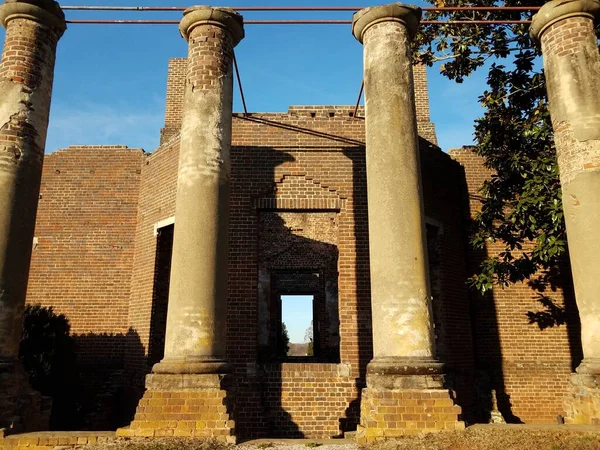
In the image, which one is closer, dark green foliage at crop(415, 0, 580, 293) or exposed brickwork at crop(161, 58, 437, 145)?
dark green foliage at crop(415, 0, 580, 293)

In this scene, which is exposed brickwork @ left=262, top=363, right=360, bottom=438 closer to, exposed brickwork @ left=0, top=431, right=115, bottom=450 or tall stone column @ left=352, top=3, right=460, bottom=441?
tall stone column @ left=352, top=3, right=460, bottom=441

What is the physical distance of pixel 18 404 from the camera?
5.82 meters

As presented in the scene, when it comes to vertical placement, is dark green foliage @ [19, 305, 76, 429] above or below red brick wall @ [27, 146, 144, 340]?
below

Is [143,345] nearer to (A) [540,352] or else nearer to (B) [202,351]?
(B) [202,351]

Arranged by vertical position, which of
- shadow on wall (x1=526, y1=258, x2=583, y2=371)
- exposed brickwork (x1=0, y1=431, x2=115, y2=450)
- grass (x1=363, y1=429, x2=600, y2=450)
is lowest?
exposed brickwork (x1=0, y1=431, x2=115, y2=450)

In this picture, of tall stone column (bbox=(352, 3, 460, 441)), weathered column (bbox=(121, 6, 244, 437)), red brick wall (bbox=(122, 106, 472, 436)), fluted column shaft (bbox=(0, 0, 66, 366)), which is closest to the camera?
tall stone column (bbox=(352, 3, 460, 441))

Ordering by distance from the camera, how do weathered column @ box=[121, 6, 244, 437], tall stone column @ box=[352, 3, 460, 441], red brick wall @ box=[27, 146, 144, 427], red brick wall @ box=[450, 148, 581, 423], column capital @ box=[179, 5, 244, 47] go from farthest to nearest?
red brick wall @ box=[27, 146, 144, 427] < red brick wall @ box=[450, 148, 581, 423] < column capital @ box=[179, 5, 244, 47] < weathered column @ box=[121, 6, 244, 437] < tall stone column @ box=[352, 3, 460, 441]

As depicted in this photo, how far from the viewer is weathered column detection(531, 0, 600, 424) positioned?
5742 mm

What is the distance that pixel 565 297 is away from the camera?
10.3 m

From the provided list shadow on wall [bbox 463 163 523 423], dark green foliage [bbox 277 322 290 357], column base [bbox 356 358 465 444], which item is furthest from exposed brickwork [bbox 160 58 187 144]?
column base [bbox 356 358 465 444]

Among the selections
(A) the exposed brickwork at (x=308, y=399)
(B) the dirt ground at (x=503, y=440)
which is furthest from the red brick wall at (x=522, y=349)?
(B) the dirt ground at (x=503, y=440)

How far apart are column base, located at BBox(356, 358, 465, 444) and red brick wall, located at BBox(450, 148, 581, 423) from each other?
5283mm

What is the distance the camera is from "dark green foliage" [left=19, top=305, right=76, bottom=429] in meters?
8.59

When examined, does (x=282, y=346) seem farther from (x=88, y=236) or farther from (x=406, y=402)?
(x=406, y=402)
